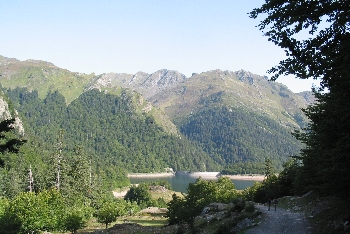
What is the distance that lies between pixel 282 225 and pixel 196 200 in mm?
57710

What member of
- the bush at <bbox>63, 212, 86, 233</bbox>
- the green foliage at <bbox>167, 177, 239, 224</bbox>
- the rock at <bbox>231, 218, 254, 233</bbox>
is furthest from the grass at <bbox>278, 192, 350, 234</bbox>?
the bush at <bbox>63, 212, 86, 233</bbox>

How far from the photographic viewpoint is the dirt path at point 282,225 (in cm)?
2531

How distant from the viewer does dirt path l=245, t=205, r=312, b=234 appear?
2531cm

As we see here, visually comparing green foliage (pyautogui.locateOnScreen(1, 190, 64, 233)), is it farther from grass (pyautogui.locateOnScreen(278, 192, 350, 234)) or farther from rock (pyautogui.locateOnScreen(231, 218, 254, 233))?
grass (pyautogui.locateOnScreen(278, 192, 350, 234))

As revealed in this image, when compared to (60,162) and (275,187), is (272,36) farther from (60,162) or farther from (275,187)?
(60,162)

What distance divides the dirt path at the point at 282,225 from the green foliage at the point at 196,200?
33413 millimetres

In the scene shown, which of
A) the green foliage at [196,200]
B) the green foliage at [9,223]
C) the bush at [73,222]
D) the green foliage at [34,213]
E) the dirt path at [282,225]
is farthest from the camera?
the green foliage at [196,200]

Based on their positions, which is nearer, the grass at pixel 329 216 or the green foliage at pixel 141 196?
the grass at pixel 329 216

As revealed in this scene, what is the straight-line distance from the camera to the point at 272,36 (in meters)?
14.8

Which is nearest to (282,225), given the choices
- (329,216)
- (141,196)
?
(329,216)

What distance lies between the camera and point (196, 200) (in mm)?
83500

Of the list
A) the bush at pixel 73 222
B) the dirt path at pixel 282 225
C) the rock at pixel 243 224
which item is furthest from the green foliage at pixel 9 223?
the dirt path at pixel 282 225

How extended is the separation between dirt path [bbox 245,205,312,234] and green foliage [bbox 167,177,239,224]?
33.4m

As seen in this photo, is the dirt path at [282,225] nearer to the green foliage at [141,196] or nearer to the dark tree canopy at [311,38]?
the dark tree canopy at [311,38]
